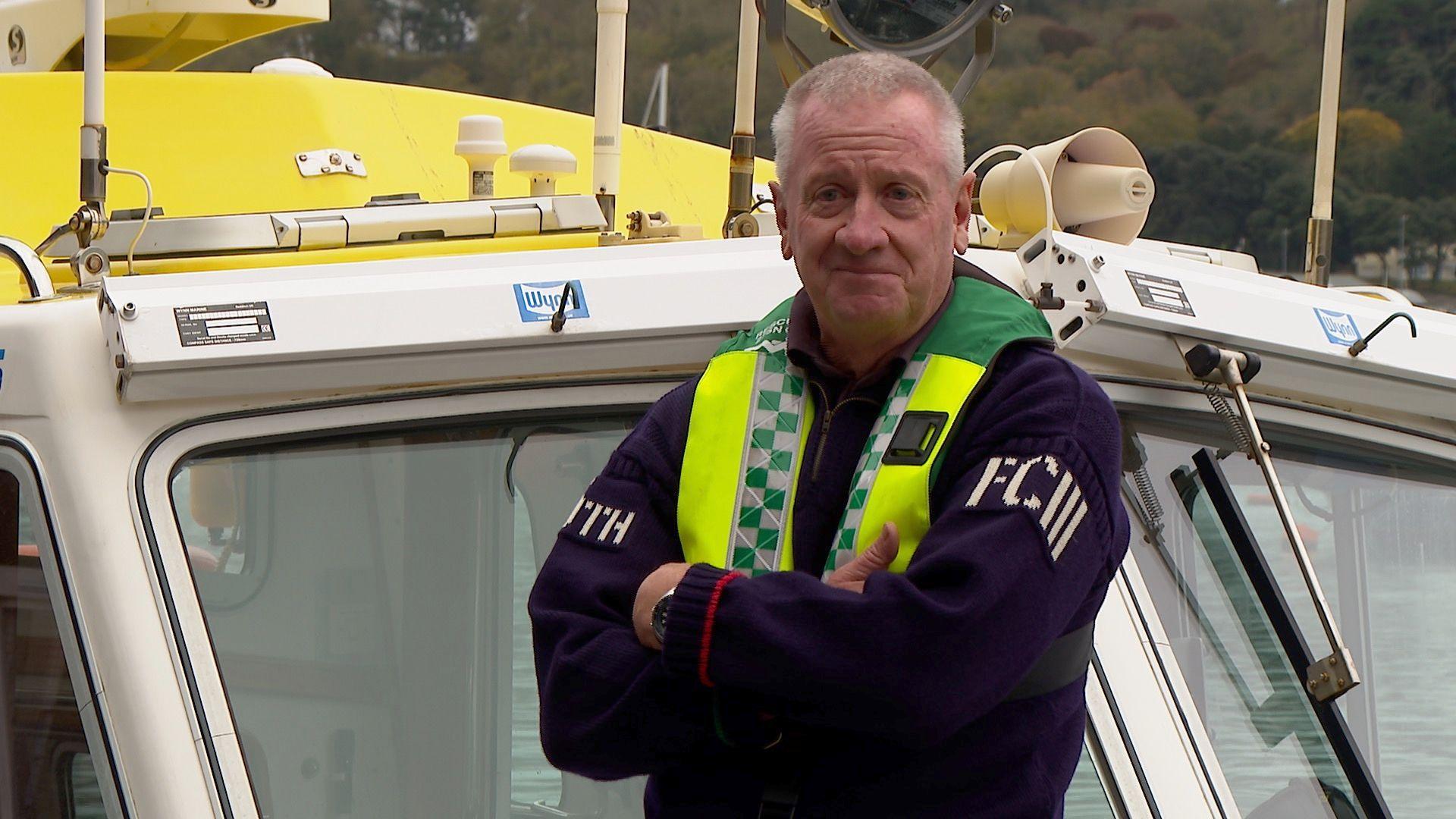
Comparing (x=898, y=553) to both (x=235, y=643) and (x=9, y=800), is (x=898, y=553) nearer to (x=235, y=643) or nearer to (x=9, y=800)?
(x=235, y=643)

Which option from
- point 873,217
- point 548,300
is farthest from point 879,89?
point 548,300

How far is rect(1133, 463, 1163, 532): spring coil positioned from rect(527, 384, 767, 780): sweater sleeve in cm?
82

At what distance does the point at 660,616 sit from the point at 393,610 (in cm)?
75

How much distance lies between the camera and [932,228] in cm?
245

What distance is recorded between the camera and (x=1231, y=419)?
10.2ft

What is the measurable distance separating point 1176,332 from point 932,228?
0.79m

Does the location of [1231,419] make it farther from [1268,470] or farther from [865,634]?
[865,634]

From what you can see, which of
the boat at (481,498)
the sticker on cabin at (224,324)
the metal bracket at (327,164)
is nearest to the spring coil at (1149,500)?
the boat at (481,498)

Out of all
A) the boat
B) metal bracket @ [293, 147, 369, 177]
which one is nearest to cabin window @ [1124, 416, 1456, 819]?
the boat

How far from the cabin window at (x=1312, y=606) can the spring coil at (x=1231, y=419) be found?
0.06 metres

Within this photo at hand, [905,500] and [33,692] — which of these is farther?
[33,692]

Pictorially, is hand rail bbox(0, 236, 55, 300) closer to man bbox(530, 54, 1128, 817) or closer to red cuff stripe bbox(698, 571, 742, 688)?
man bbox(530, 54, 1128, 817)

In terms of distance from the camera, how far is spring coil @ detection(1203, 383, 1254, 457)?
307cm

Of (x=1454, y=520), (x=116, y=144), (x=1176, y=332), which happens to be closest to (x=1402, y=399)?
(x=1454, y=520)
